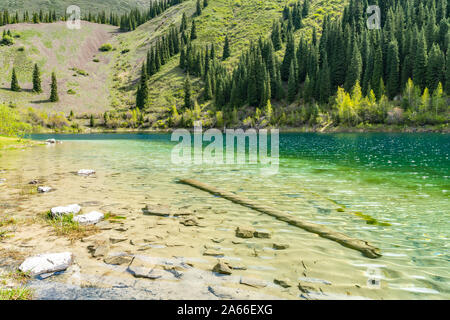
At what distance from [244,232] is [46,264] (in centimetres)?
578

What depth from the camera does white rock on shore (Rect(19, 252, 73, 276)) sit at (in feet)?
20.9

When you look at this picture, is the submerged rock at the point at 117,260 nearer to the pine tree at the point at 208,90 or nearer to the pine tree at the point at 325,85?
the pine tree at the point at 325,85

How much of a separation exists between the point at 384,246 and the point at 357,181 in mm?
11219

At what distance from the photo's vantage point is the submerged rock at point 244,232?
919 centimetres

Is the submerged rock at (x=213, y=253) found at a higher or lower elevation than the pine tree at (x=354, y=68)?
lower

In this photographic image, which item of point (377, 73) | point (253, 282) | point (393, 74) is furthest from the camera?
point (377, 73)

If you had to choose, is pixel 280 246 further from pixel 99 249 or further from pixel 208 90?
pixel 208 90

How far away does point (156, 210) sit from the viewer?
1211 centimetres

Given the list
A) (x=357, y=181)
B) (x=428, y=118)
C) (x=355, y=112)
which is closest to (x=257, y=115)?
(x=355, y=112)

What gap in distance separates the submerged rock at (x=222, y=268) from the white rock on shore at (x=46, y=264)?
3.75 metres

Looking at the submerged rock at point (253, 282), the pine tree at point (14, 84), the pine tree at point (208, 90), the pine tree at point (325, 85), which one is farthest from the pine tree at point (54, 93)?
the submerged rock at point (253, 282)

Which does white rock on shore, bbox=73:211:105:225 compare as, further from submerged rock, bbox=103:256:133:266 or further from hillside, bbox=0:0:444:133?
hillside, bbox=0:0:444:133

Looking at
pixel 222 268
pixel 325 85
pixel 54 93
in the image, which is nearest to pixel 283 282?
pixel 222 268
